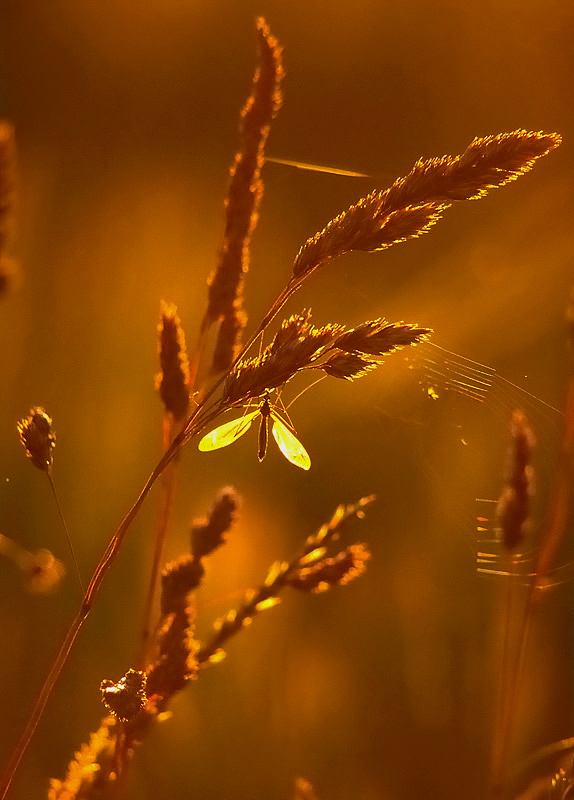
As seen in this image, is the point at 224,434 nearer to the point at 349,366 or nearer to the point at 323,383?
the point at 349,366

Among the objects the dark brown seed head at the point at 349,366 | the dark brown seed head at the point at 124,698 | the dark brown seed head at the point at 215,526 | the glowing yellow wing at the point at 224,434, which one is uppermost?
the dark brown seed head at the point at 349,366

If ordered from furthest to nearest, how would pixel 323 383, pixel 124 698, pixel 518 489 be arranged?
pixel 323 383
pixel 518 489
pixel 124 698

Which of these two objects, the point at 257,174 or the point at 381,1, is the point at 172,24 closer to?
the point at 381,1

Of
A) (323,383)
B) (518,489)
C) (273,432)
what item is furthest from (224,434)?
(323,383)

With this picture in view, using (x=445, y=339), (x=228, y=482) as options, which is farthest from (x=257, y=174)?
(x=228, y=482)

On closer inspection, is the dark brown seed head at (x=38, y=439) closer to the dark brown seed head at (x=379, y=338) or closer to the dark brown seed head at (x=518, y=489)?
the dark brown seed head at (x=379, y=338)

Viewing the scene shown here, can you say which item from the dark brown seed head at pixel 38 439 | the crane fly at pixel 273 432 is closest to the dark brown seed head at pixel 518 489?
the crane fly at pixel 273 432
